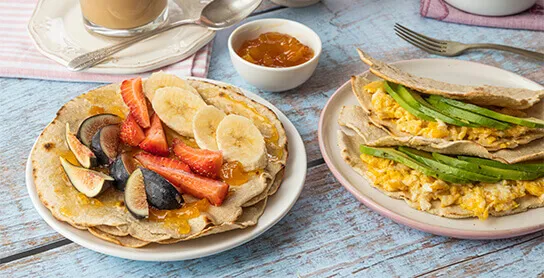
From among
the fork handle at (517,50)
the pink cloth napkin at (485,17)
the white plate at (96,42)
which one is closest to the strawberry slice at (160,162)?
the white plate at (96,42)

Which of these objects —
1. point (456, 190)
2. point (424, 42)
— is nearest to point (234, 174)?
point (456, 190)

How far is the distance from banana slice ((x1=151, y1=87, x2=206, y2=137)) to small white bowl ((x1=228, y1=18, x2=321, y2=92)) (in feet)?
1.38

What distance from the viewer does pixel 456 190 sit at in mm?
2387

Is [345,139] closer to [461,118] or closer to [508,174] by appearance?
[461,118]

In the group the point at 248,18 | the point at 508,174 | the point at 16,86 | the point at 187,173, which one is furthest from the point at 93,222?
the point at 248,18

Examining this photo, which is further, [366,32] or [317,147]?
[366,32]

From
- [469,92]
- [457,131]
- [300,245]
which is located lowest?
[300,245]

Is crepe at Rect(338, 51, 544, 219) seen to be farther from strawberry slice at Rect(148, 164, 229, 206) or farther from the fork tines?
the fork tines

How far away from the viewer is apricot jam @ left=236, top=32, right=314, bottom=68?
10.2 ft

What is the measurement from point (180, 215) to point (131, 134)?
1.59 ft

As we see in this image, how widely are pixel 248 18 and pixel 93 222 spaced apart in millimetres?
1933

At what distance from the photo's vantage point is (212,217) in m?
2.22

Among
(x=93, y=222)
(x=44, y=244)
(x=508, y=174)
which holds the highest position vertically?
(x=508, y=174)

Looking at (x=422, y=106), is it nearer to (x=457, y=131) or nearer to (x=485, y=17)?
(x=457, y=131)
